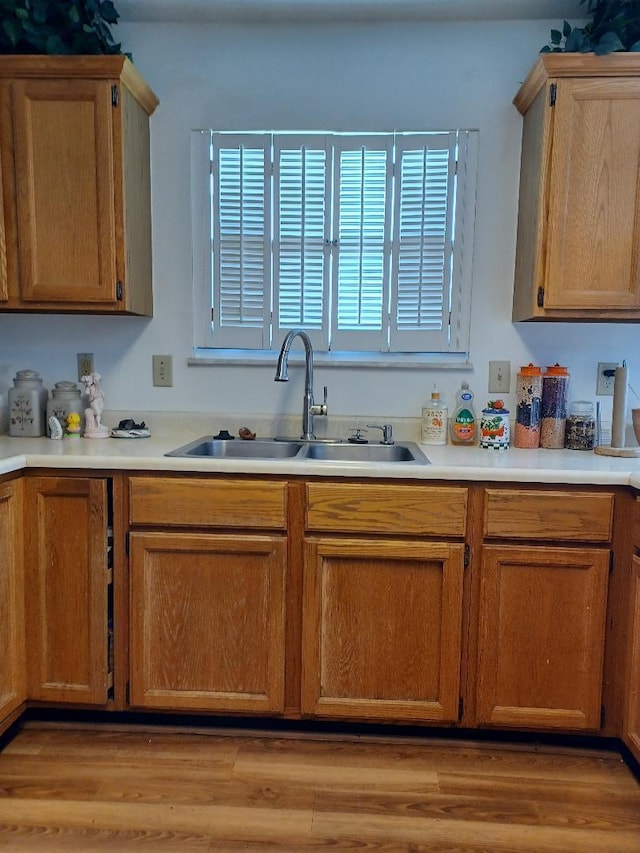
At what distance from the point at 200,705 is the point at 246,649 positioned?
8.8 inches

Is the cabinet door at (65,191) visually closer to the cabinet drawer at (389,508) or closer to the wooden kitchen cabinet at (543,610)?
the cabinet drawer at (389,508)

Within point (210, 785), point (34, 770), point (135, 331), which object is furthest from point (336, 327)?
point (34, 770)

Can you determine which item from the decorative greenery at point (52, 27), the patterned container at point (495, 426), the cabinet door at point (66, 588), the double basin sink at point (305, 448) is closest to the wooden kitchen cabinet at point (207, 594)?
the cabinet door at point (66, 588)

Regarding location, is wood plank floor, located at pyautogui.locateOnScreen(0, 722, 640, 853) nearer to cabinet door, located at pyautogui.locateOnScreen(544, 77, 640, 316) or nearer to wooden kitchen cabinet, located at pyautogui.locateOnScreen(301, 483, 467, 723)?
wooden kitchen cabinet, located at pyautogui.locateOnScreen(301, 483, 467, 723)

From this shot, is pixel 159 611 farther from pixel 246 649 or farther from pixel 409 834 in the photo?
pixel 409 834

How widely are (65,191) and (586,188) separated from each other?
66.2 inches

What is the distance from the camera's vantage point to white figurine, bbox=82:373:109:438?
2209mm

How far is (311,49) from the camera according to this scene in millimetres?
2234

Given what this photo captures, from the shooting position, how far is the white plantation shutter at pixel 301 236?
226cm

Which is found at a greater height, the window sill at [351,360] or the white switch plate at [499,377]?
the window sill at [351,360]

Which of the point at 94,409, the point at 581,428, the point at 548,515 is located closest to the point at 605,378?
the point at 581,428

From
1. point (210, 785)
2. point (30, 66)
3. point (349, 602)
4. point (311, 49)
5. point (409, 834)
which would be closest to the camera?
point (409, 834)

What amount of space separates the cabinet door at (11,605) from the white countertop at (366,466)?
12cm

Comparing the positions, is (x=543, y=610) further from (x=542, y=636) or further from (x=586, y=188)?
(x=586, y=188)
